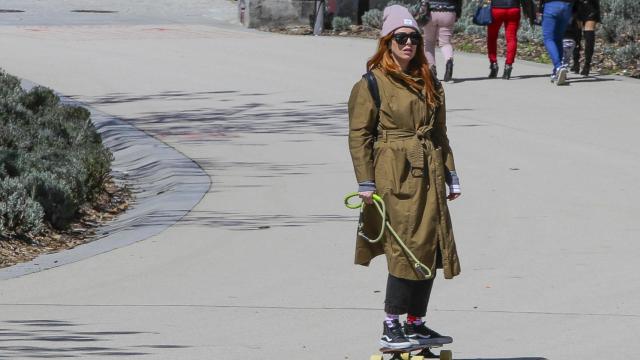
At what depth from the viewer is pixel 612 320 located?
7.60m

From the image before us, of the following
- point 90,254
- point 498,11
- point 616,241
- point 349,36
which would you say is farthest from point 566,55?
point 90,254

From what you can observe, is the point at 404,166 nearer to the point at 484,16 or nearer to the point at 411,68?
the point at 411,68

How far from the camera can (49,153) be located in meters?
11.5

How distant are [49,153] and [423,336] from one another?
5483 mm

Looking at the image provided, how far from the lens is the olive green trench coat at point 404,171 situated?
255 inches

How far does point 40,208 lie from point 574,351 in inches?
165

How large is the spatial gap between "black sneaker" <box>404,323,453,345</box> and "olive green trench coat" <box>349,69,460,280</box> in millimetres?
339

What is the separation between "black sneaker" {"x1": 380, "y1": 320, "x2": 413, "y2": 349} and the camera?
6.63 m

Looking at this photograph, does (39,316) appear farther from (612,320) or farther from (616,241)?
(616,241)

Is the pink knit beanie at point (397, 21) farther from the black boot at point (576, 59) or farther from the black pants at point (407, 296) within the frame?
the black boot at point (576, 59)

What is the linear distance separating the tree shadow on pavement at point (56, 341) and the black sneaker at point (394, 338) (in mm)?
1043

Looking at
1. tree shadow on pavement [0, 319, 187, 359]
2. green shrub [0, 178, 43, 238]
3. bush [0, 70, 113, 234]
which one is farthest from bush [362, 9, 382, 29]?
tree shadow on pavement [0, 319, 187, 359]

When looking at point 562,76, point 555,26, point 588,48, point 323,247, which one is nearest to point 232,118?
point 562,76

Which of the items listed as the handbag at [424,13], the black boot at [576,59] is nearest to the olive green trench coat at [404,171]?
the handbag at [424,13]
